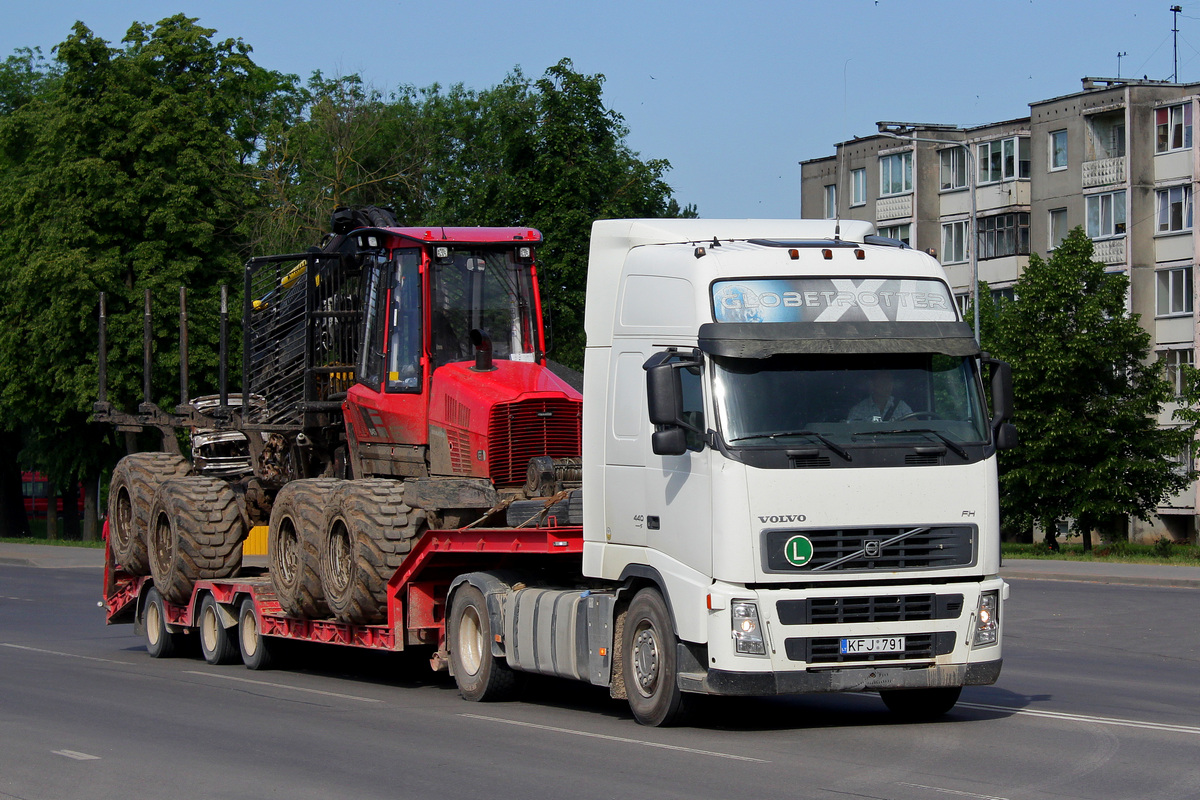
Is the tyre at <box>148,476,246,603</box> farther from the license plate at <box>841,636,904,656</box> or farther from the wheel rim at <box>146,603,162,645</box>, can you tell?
the license plate at <box>841,636,904,656</box>

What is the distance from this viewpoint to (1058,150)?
216 ft

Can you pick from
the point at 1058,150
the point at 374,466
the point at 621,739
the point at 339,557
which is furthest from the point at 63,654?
the point at 1058,150

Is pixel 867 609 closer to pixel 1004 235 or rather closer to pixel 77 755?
pixel 77 755

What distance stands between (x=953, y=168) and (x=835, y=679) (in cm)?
6260

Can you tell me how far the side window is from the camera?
1570cm

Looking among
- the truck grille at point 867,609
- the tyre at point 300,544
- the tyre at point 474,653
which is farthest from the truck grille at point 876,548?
the tyre at point 300,544

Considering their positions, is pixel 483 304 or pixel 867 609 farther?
pixel 483 304

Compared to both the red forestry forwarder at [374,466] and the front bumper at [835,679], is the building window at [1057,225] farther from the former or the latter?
the front bumper at [835,679]

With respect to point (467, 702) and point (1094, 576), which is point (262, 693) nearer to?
point (467, 702)

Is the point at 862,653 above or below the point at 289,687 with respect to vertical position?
above

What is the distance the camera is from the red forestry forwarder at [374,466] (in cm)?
1436

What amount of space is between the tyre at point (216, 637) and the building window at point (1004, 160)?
180 feet

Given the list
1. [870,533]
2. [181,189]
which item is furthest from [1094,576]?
[181,189]

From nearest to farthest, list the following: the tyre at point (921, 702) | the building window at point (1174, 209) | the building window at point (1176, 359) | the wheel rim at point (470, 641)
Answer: the tyre at point (921, 702) → the wheel rim at point (470, 641) → the building window at point (1176, 359) → the building window at point (1174, 209)
